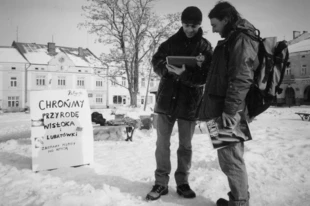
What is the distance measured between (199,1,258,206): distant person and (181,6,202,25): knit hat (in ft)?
1.26

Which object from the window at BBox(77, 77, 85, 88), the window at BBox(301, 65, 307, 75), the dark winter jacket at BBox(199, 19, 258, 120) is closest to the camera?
the dark winter jacket at BBox(199, 19, 258, 120)

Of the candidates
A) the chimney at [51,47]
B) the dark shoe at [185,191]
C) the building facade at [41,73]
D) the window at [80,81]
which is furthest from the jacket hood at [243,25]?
the chimney at [51,47]

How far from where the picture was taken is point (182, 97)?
8.71ft

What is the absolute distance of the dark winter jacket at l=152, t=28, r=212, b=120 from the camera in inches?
102

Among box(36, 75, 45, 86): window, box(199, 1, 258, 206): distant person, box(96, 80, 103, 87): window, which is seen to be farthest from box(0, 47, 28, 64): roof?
box(199, 1, 258, 206): distant person

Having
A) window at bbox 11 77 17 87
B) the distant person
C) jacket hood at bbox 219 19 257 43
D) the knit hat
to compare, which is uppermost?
window at bbox 11 77 17 87

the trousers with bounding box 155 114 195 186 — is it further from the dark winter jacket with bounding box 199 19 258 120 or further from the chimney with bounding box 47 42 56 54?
the chimney with bounding box 47 42 56 54

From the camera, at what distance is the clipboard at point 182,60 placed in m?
2.44

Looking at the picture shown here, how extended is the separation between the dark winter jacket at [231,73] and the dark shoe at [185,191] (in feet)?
3.11

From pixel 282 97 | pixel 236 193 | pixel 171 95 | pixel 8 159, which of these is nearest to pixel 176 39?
pixel 171 95

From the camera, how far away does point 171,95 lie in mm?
2654

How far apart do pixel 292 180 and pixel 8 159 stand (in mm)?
4755

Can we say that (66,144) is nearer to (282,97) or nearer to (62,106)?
(62,106)

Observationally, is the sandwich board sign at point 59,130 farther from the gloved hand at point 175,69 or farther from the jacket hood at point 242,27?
the jacket hood at point 242,27
